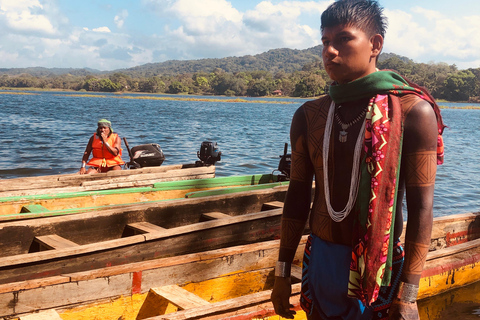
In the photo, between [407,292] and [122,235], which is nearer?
[407,292]

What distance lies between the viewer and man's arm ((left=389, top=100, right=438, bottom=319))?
1693 millimetres

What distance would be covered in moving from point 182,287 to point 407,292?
2.82 meters

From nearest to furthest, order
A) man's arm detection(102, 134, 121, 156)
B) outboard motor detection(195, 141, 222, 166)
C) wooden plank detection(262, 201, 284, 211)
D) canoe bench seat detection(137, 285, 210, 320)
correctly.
A: canoe bench seat detection(137, 285, 210, 320) < wooden plank detection(262, 201, 284, 211) < man's arm detection(102, 134, 121, 156) < outboard motor detection(195, 141, 222, 166)

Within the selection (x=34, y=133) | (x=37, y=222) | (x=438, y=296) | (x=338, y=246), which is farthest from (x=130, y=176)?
(x=34, y=133)

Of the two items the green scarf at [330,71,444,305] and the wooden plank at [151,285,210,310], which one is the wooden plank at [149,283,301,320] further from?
the green scarf at [330,71,444,305]

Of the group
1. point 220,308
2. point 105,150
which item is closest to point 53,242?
point 220,308

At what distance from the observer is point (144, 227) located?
5293 mm

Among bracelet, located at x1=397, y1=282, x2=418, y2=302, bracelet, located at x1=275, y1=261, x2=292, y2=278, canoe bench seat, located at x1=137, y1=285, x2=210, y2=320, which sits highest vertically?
bracelet, located at x1=397, y1=282, x2=418, y2=302

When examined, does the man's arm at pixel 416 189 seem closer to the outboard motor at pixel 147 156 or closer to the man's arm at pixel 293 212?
the man's arm at pixel 293 212

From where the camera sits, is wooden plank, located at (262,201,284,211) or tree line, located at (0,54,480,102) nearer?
wooden plank, located at (262,201,284,211)

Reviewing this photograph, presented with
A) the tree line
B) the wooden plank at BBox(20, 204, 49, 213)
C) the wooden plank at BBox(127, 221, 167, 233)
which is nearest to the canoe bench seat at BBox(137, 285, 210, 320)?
the wooden plank at BBox(127, 221, 167, 233)

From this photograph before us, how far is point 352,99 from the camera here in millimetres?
1812

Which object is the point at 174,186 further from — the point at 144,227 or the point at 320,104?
the point at 320,104

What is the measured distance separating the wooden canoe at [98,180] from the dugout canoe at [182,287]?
10.4 ft
